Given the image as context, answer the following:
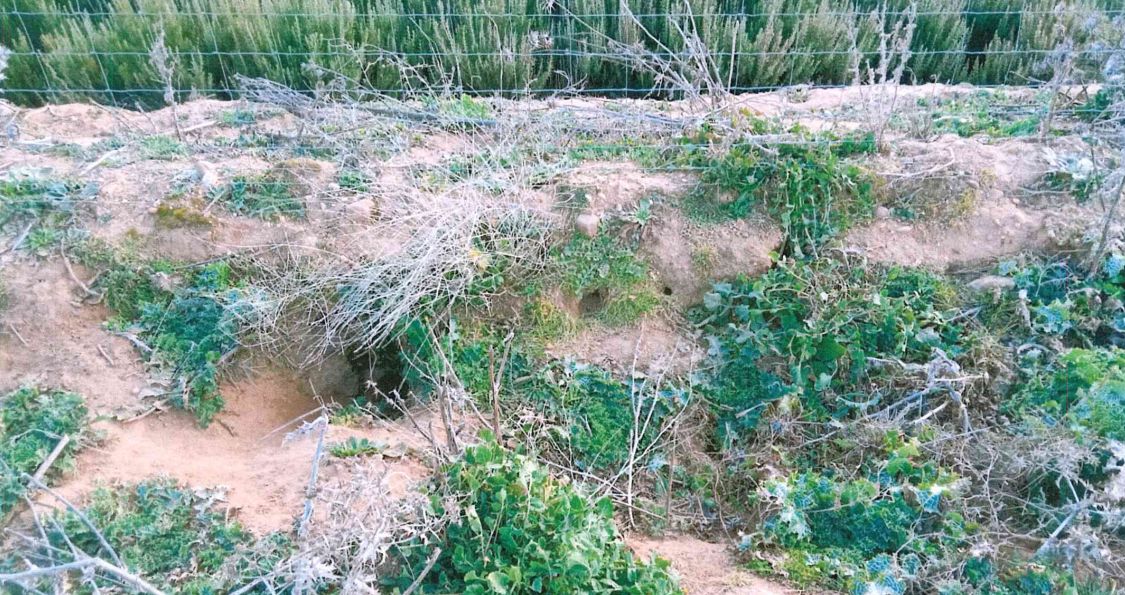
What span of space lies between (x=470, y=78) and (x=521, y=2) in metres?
0.79

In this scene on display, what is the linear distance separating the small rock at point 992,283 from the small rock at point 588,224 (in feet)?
6.01

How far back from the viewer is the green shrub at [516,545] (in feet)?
10.4

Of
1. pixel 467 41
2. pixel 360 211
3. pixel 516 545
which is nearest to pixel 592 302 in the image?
pixel 360 211

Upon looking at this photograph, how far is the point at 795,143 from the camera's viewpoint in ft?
15.4

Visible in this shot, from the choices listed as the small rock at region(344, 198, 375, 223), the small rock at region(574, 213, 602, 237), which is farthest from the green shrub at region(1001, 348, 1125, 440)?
the small rock at region(344, 198, 375, 223)

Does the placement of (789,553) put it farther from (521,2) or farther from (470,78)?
(521,2)

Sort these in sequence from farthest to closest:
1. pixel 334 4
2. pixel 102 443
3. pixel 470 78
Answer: pixel 334 4
pixel 470 78
pixel 102 443

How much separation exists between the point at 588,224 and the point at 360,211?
1.15 m

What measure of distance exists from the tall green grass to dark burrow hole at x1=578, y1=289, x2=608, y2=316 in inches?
93.7

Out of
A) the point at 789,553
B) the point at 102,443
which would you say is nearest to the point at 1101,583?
the point at 789,553

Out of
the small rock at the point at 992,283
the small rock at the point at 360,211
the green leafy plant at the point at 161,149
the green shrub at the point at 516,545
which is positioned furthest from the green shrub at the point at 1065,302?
the green leafy plant at the point at 161,149

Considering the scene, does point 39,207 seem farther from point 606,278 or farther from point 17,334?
point 606,278

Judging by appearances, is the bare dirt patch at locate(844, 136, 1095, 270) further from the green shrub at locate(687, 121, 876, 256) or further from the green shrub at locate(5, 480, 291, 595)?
the green shrub at locate(5, 480, 291, 595)

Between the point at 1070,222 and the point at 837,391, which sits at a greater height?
the point at 1070,222
